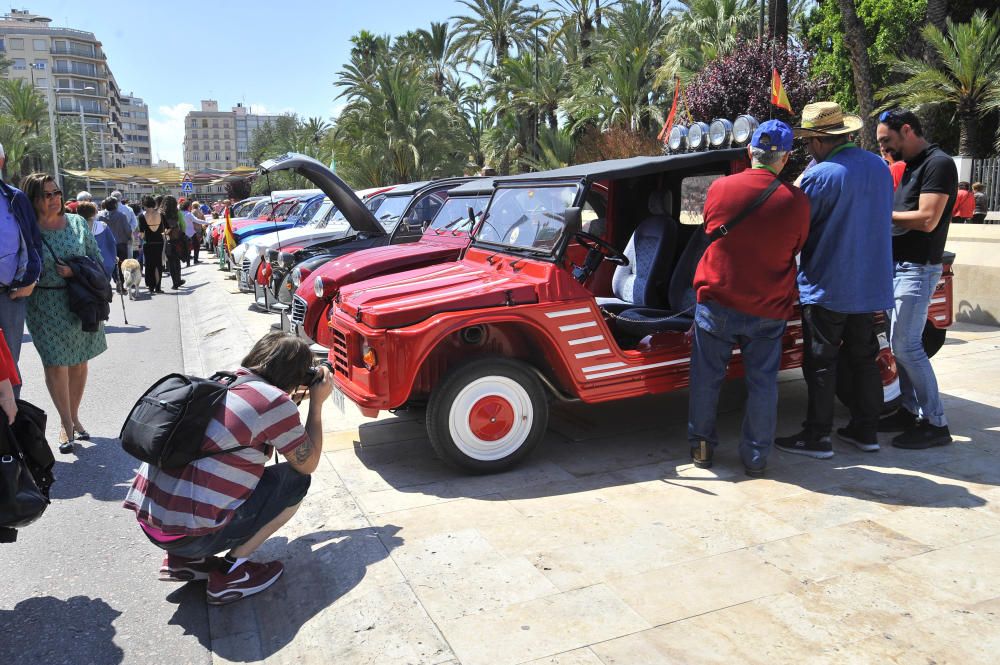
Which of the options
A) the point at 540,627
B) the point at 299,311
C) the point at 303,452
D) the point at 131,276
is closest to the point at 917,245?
the point at 540,627

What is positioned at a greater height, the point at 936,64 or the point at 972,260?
the point at 936,64

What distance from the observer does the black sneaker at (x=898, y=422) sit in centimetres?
528

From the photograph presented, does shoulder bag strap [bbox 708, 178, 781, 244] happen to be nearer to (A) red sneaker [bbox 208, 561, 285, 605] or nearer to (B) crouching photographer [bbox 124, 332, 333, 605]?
(B) crouching photographer [bbox 124, 332, 333, 605]

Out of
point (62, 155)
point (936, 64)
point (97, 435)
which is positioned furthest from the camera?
point (62, 155)

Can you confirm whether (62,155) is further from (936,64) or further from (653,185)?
(653,185)

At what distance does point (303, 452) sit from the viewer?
3.39 metres

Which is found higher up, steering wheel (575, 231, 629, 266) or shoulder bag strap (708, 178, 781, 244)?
shoulder bag strap (708, 178, 781, 244)

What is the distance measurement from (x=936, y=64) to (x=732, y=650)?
20.6 m

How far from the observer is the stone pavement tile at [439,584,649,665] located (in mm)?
2891

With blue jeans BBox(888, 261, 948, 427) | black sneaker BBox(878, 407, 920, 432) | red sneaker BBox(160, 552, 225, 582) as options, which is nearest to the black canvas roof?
blue jeans BBox(888, 261, 948, 427)

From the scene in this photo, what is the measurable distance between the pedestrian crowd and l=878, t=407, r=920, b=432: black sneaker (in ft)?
0.72

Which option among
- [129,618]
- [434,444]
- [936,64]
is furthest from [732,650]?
[936,64]

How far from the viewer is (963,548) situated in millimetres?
3578

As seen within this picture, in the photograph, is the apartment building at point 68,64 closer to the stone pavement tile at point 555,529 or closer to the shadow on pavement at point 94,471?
the shadow on pavement at point 94,471
